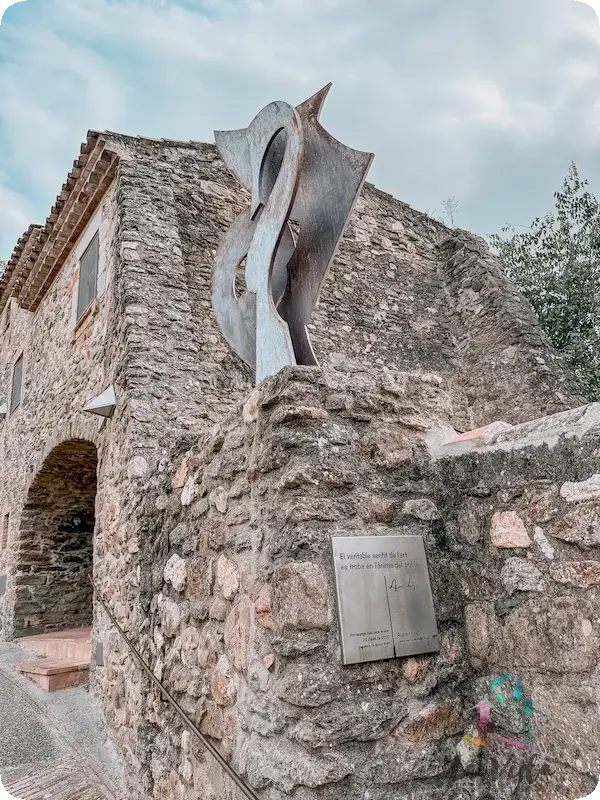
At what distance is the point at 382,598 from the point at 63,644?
17.3ft

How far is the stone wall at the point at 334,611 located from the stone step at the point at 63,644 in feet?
11.8

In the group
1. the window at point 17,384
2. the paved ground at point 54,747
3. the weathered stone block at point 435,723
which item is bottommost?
the paved ground at point 54,747

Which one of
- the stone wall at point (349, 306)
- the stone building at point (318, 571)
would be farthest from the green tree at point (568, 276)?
the stone building at point (318, 571)

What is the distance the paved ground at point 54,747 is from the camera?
3.23m

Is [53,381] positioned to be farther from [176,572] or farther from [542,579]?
[542,579]

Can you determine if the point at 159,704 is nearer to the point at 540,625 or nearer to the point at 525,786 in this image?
the point at 525,786

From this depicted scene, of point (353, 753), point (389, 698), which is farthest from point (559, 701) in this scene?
point (353, 753)

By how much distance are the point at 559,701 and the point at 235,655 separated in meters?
1.10

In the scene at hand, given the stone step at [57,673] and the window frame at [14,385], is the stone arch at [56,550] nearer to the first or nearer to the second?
the window frame at [14,385]

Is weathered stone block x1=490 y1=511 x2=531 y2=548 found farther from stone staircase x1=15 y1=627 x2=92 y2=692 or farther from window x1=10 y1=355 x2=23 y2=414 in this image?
window x1=10 y1=355 x2=23 y2=414

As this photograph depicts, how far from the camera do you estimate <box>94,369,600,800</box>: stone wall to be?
1655mm

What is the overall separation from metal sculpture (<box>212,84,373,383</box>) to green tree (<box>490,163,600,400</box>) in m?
6.73

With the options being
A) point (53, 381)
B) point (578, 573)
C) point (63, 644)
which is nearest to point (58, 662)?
point (63, 644)

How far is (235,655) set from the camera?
210cm
